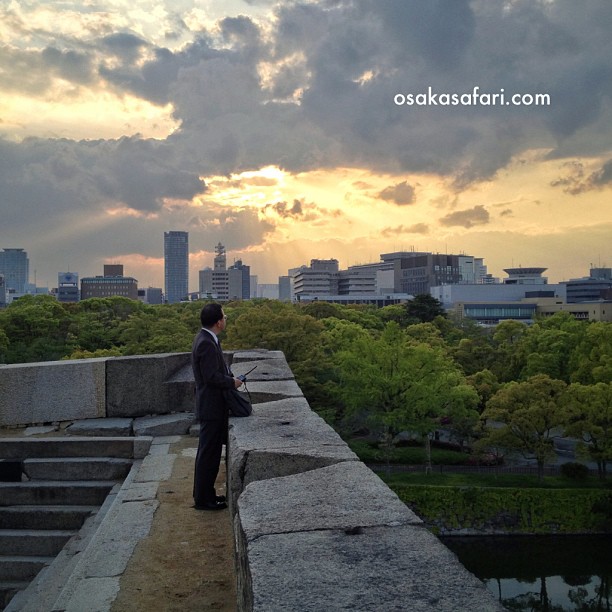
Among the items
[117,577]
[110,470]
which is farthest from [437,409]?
[117,577]

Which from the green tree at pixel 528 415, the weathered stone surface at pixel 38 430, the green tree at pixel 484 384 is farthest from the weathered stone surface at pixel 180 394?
the green tree at pixel 484 384

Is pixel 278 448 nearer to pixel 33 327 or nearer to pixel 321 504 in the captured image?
pixel 321 504

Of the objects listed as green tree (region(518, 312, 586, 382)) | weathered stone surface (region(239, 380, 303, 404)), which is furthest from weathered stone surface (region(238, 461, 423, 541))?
green tree (region(518, 312, 586, 382))

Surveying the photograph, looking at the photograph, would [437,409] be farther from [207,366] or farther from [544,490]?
[207,366]

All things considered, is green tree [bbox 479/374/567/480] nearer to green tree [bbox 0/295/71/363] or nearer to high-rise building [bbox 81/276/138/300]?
green tree [bbox 0/295/71/363]

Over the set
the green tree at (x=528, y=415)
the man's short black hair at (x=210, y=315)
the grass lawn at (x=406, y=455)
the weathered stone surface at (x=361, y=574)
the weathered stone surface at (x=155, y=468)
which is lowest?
the grass lawn at (x=406, y=455)

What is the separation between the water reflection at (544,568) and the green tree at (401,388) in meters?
5.89

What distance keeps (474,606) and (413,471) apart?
34659 mm

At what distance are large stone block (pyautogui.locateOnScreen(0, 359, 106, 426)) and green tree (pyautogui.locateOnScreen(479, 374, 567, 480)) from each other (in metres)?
25.8

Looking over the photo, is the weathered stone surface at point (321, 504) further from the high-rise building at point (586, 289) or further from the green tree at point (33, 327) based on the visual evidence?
the high-rise building at point (586, 289)

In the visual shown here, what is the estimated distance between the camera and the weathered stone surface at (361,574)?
6.17 feet

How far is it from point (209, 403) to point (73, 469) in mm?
2707

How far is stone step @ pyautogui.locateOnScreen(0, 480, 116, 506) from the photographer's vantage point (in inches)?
256

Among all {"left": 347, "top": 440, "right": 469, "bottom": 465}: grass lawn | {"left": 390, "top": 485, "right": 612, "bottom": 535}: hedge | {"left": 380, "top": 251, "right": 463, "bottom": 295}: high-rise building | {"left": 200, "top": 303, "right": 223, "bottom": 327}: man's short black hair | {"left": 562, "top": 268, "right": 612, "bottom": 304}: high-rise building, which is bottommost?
{"left": 390, "top": 485, "right": 612, "bottom": 535}: hedge
